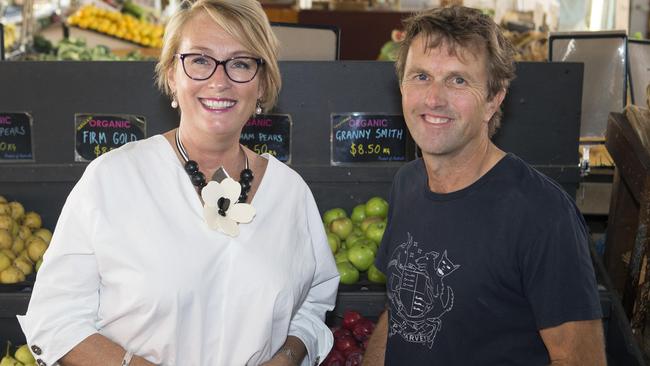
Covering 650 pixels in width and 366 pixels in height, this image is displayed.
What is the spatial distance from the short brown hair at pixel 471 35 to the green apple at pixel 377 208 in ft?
4.95

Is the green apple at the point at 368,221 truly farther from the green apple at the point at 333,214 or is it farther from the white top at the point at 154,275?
the white top at the point at 154,275

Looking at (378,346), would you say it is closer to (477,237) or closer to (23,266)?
(477,237)

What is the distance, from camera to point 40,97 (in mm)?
3459

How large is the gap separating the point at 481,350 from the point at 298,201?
2.15 ft

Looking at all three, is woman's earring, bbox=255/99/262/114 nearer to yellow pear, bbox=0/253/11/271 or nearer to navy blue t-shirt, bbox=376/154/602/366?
navy blue t-shirt, bbox=376/154/602/366

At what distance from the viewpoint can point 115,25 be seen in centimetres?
930

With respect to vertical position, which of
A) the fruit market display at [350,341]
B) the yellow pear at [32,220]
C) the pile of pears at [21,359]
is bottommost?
the pile of pears at [21,359]

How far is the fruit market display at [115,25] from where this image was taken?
30.0ft

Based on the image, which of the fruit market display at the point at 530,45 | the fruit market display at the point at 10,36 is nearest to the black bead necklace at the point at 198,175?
the fruit market display at the point at 530,45

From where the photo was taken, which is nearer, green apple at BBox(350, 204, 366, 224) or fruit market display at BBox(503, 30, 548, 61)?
green apple at BBox(350, 204, 366, 224)

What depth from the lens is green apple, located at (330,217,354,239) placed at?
3.59 m

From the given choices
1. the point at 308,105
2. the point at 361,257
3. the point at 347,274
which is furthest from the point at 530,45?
the point at 347,274

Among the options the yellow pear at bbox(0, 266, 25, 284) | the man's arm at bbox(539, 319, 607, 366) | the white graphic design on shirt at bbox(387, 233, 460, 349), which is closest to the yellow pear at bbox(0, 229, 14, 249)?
the yellow pear at bbox(0, 266, 25, 284)

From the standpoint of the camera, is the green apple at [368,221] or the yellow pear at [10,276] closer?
the yellow pear at [10,276]
